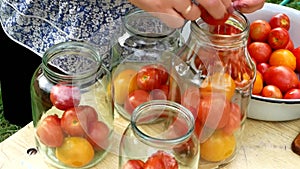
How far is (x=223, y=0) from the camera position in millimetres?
Result: 879

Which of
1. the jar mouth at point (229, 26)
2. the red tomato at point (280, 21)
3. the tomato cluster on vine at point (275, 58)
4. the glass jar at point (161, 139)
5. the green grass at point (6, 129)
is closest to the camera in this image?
the glass jar at point (161, 139)

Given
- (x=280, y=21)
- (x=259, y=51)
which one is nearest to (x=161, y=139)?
(x=259, y=51)

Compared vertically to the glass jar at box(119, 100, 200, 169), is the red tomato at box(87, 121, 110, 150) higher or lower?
lower

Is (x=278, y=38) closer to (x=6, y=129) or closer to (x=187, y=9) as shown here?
(x=187, y=9)

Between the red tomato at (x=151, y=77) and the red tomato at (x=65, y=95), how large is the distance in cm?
11

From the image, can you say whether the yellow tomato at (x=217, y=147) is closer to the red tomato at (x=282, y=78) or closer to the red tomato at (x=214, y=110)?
the red tomato at (x=214, y=110)

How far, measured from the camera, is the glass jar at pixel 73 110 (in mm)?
882

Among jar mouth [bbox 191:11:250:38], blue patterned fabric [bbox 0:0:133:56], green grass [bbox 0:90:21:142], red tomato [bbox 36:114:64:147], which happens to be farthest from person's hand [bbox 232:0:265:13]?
green grass [bbox 0:90:21:142]

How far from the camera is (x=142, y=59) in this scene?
3.20ft

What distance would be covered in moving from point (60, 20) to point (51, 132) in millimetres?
309

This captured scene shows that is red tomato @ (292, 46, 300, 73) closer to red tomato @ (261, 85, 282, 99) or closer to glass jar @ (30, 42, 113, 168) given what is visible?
red tomato @ (261, 85, 282, 99)

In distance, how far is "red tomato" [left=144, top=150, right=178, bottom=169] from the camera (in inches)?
31.5

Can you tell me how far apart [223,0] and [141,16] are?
6.5 inches

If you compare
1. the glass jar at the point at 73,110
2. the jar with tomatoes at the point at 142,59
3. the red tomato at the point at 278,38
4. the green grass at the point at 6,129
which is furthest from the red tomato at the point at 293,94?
the green grass at the point at 6,129
